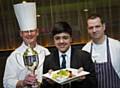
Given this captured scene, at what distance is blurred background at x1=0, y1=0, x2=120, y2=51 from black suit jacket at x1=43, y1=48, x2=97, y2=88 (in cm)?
259

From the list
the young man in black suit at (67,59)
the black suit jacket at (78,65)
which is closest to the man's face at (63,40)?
the young man in black suit at (67,59)

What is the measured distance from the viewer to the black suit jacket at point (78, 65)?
7.08 ft

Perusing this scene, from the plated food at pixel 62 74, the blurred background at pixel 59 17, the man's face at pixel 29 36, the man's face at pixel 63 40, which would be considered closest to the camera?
the plated food at pixel 62 74

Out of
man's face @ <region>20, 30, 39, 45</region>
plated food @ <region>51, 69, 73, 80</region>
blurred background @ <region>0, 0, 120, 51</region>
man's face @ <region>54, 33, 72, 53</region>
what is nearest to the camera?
plated food @ <region>51, 69, 73, 80</region>

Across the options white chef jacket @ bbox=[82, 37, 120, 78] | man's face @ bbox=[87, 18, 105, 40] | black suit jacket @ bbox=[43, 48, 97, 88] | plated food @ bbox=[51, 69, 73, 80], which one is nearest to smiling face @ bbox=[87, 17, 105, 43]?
man's face @ bbox=[87, 18, 105, 40]

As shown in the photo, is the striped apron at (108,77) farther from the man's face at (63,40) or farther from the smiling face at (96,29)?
the man's face at (63,40)

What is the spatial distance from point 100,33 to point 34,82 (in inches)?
28.9

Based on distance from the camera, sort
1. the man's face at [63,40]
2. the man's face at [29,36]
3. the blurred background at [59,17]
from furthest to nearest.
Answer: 1. the blurred background at [59,17]
2. the man's face at [29,36]
3. the man's face at [63,40]

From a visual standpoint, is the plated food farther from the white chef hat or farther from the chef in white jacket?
the white chef hat

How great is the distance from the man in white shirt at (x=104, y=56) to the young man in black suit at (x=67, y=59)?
0.39 metres

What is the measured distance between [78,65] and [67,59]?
0.09 m

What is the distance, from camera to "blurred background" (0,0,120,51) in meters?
4.87

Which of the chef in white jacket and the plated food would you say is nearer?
the plated food

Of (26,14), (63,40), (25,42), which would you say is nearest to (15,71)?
(25,42)
